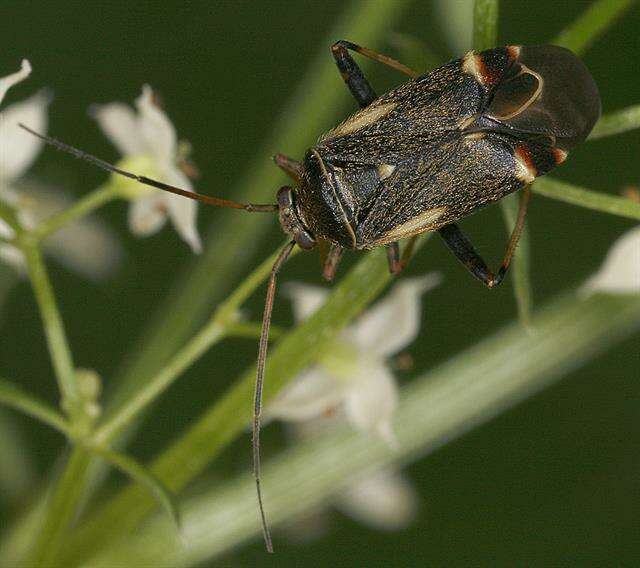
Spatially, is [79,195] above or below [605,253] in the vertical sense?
above

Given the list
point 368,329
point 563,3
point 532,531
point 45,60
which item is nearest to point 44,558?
point 368,329

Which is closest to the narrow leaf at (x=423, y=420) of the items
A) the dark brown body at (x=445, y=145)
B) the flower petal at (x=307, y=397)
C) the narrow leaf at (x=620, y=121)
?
the flower petal at (x=307, y=397)

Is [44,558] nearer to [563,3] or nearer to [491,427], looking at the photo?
[491,427]

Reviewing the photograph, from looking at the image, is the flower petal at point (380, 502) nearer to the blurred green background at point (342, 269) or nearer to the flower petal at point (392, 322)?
the blurred green background at point (342, 269)

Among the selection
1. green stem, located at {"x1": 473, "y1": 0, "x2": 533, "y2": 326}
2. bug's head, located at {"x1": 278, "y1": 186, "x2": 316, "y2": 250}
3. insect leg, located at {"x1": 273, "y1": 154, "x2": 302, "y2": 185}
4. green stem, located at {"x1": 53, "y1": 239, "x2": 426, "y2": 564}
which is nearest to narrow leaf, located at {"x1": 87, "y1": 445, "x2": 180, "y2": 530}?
green stem, located at {"x1": 53, "y1": 239, "x2": 426, "y2": 564}

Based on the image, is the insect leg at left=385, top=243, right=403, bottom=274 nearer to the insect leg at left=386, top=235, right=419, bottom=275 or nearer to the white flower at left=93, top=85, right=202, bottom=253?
the insect leg at left=386, top=235, right=419, bottom=275
